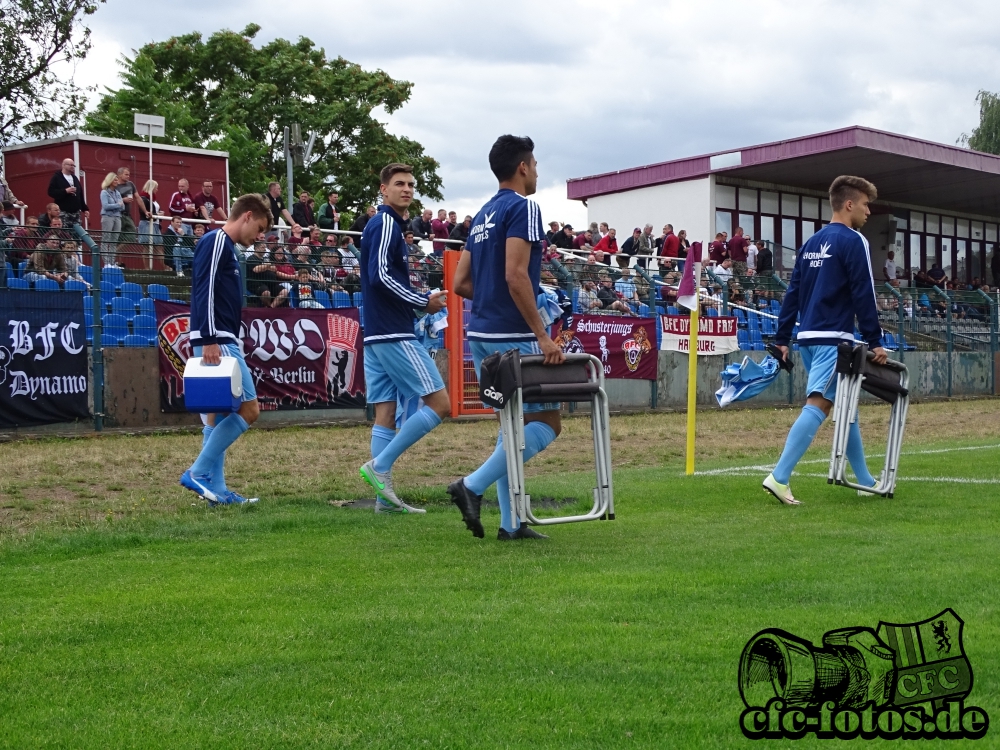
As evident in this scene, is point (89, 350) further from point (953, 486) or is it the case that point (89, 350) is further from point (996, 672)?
point (996, 672)

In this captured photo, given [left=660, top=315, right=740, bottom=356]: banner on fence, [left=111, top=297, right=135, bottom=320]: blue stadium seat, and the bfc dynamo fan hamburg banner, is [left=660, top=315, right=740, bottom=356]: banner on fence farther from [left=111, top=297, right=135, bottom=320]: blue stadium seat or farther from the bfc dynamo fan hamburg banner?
[left=111, top=297, right=135, bottom=320]: blue stadium seat

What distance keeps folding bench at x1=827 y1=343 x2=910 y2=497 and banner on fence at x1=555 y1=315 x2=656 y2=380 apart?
12.7 metres

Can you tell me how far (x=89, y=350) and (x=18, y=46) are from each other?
26.3 meters

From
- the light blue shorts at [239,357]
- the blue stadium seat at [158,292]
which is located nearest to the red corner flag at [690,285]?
the light blue shorts at [239,357]

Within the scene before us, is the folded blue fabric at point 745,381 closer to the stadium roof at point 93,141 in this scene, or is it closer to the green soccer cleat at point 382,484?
the green soccer cleat at point 382,484

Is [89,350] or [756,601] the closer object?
[756,601]

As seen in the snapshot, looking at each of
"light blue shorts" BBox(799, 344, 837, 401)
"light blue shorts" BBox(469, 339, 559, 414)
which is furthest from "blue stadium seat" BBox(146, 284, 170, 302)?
"light blue shorts" BBox(469, 339, 559, 414)

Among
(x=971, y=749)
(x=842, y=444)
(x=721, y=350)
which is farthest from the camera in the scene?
(x=721, y=350)

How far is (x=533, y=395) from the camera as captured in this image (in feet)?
18.5

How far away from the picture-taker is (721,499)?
25.6ft

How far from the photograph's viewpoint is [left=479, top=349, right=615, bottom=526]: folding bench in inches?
220

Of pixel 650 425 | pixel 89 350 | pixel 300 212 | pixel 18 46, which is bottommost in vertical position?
pixel 650 425

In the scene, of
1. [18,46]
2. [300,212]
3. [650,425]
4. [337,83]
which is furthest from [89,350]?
[337,83]

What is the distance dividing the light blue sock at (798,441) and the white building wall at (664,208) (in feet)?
96.1
